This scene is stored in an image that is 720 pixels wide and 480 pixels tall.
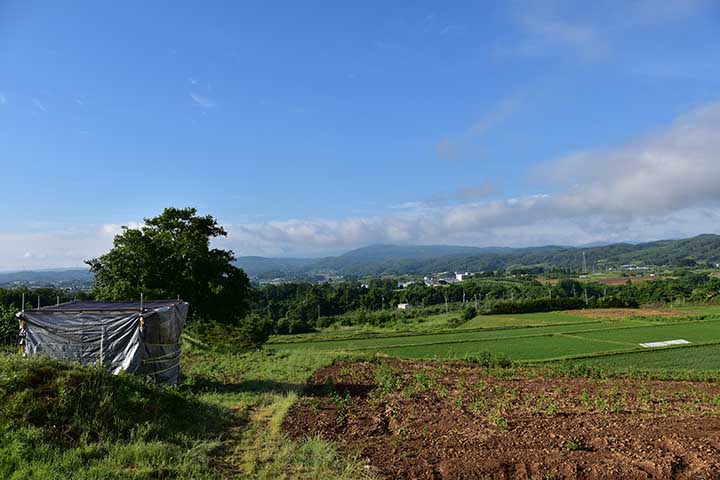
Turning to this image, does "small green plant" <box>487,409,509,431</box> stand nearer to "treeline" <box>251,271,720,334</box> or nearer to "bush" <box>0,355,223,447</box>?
"bush" <box>0,355,223,447</box>

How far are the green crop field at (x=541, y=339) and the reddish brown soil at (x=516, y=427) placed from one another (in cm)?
1112

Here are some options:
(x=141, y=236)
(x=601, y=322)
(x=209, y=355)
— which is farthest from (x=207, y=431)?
(x=601, y=322)

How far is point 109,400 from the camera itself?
7965 mm

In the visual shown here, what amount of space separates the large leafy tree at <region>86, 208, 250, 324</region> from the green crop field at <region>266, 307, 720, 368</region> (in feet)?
15.9

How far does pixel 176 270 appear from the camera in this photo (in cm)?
2512

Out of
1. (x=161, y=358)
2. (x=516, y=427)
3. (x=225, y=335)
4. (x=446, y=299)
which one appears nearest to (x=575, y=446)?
(x=516, y=427)

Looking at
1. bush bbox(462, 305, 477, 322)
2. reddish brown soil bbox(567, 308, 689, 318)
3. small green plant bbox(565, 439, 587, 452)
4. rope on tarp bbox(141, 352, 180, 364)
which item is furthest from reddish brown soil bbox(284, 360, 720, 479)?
bush bbox(462, 305, 477, 322)

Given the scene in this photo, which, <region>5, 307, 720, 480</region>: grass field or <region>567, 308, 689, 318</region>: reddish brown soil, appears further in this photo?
<region>567, 308, 689, 318</region>: reddish brown soil

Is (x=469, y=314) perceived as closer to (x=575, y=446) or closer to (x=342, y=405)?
(x=342, y=405)

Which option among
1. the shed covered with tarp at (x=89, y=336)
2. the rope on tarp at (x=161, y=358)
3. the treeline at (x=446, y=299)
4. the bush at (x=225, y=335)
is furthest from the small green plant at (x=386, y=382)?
the treeline at (x=446, y=299)

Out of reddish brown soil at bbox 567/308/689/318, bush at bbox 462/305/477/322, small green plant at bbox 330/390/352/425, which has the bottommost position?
bush at bbox 462/305/477/322

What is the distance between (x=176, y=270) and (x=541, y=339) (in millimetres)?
24817

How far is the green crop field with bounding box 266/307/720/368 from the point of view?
26047 millimetres

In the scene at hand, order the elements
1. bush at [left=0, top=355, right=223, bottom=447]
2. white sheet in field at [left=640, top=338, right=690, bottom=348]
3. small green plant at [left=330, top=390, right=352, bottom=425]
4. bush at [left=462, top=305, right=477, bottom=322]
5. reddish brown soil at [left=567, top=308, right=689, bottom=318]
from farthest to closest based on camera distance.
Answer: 1. bush at [left=462, top=305, right=477, bottom=322]
2. reddish brown soil at [left=567, top=308, right=689, bottom=318]
3. white sheet in field at [left=640, top=338, right=690, bottom=348]
4. small green plant at [left=330, top=390, right=352, bottom=425]
5. bush at [left=0, top=355, right=223, bottom=447]
